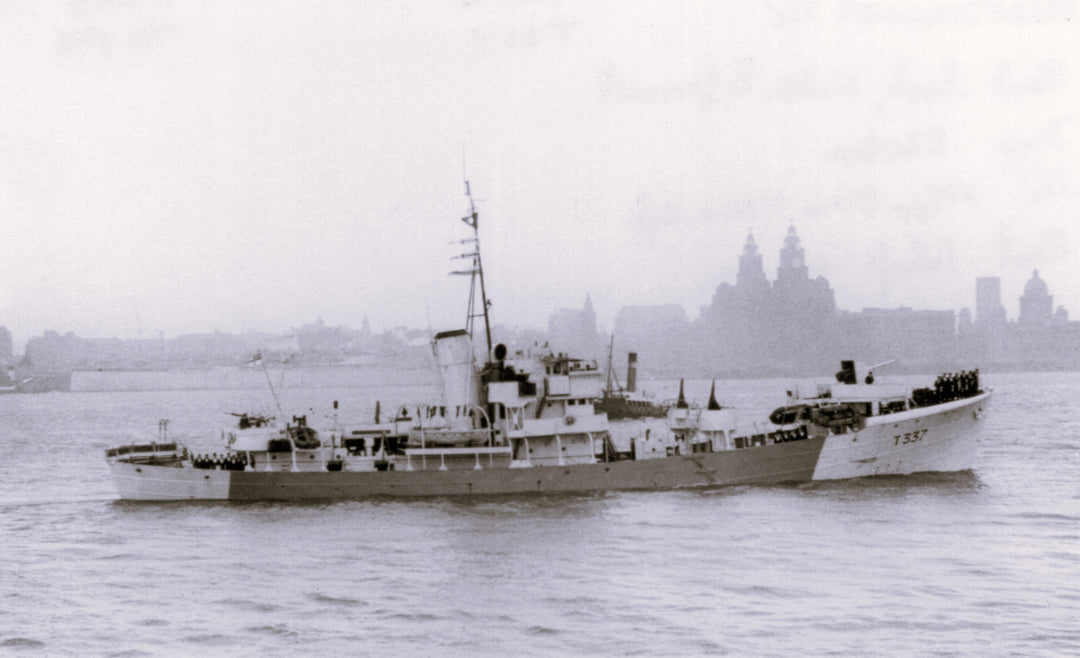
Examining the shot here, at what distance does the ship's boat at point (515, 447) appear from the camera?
35312 mm

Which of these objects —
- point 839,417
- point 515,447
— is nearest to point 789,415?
point 839,417

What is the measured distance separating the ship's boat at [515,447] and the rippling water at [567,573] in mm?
762

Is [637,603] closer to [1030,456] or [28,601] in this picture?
[28,601]

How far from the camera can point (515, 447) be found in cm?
3619

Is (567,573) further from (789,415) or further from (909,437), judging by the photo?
(909,437)

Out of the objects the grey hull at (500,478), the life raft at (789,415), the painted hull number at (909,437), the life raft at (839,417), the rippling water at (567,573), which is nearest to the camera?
the rippling water at (567,573)

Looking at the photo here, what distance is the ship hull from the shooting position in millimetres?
35062

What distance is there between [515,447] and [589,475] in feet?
10.00

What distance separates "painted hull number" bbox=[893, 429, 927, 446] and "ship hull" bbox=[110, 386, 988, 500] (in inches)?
1.5

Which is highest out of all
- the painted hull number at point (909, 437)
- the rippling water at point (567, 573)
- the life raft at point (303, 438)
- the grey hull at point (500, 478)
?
the life raft at point (303, 438)

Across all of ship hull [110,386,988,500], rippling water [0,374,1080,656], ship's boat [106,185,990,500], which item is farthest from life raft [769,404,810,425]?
rippling water [0,374,1080,656]

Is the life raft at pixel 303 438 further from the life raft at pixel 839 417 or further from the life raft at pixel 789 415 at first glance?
the life raft at pixel 839 417

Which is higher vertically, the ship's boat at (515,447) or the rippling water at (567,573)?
the ship's boat at (515,447)

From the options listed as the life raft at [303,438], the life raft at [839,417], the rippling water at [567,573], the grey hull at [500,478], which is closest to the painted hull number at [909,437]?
the rippling water at [567,573]
